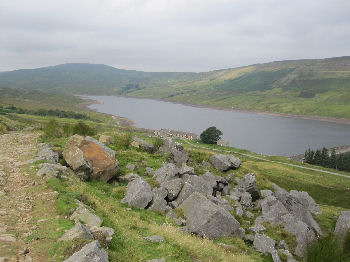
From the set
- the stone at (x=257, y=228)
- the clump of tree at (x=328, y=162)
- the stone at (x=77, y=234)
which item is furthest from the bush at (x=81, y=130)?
the clump of tree at (x=328, y=162)

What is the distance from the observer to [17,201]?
16672mm

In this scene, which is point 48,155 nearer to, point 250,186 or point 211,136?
point 250,186

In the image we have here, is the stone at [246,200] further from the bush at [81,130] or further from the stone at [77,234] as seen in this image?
the bush at [81,130]

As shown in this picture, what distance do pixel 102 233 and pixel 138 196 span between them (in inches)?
332

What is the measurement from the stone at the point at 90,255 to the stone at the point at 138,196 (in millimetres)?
10356

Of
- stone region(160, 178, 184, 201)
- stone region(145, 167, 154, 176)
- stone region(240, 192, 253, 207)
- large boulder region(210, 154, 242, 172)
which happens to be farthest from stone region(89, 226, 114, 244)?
large boulder region(210, 154, 242, 172)

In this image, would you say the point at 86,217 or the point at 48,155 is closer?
the point at 86,217

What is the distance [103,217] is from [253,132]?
185315 mm

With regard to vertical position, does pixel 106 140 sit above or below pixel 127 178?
above

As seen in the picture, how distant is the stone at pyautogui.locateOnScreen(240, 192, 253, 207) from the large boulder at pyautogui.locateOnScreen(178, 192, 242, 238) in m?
8.96

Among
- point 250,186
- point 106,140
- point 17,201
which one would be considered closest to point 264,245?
point 250,186

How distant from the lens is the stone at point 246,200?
101 ft

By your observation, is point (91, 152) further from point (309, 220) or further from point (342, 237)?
point (342, 237)

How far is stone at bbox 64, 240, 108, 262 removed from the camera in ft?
35.0
